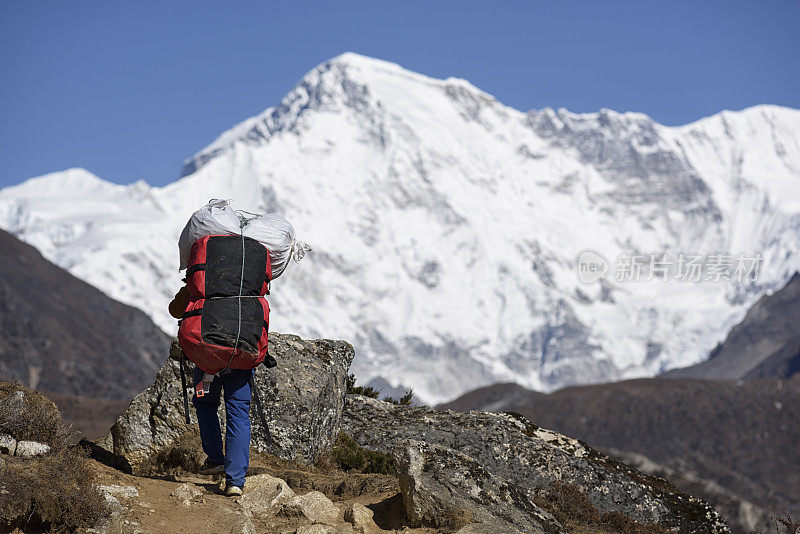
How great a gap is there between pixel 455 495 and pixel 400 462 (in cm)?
60

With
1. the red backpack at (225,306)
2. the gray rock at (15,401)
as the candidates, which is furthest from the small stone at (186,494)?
the gray rock at (15,401)

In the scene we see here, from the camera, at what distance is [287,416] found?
41.4 feet

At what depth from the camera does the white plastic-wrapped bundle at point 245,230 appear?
1032 cm

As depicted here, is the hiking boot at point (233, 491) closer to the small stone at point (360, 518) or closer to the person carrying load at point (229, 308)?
the person carrying load at point (229, 308)

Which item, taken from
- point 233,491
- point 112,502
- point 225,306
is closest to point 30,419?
point 112,502

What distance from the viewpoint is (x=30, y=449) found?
10133 millimetres

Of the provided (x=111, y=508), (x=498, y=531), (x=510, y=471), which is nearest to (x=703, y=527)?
(x=510, y=471)

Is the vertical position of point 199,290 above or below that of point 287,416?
above

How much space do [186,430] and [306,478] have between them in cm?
168

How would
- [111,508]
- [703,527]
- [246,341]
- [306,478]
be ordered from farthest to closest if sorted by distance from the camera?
1. [703,527]
2. [306,478]
3. [246,341]
4. [111,508]

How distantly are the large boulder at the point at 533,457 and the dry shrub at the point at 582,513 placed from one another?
16 centimetres

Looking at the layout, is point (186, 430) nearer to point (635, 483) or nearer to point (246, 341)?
point (246, 341)

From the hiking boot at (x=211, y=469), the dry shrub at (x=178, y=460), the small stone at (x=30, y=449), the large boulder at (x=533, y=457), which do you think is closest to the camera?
the small stone at (x=30, y=449)

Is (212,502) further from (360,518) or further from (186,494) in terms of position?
(360,518)
